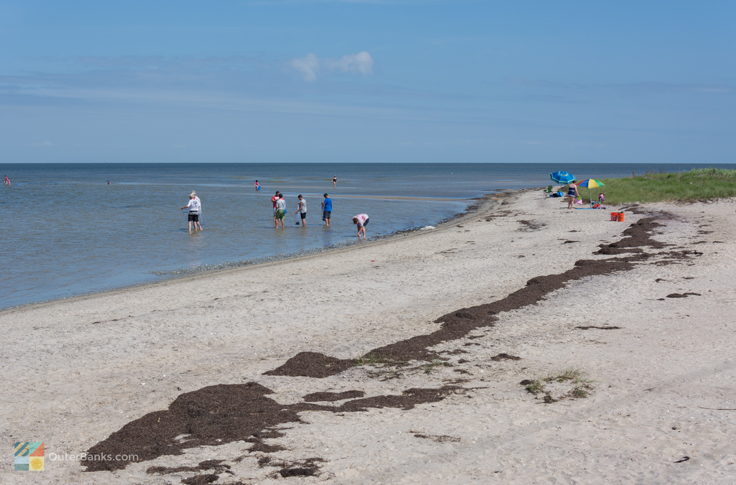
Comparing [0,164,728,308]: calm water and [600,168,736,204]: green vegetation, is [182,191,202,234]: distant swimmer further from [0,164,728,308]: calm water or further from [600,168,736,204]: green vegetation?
[600,168,736,204]: green vegetation

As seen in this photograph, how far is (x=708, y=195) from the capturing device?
36.7 metres

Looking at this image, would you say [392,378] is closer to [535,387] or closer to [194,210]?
[535,387]

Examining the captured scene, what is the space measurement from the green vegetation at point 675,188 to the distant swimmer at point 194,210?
2029cm

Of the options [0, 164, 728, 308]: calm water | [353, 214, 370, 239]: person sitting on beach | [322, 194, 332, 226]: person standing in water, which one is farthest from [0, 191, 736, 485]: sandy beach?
[322, 194, 332, 226]: person standing in water

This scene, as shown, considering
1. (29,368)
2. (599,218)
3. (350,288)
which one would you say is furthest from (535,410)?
(599,218)

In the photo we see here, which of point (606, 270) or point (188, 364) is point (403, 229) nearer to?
point (606, 270)

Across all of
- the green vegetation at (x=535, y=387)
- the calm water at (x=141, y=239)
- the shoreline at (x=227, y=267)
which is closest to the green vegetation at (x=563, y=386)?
the green vegetation at (x=535, y=387)

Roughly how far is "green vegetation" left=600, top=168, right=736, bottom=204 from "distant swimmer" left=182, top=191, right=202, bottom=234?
20.3 metres

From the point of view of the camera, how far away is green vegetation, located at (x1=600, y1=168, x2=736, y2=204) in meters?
37.5

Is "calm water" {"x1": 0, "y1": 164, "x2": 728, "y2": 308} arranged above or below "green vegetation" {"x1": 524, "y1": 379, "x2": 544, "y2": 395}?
below

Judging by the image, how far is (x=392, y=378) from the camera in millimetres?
9633

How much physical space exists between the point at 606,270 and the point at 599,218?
15.1 metres

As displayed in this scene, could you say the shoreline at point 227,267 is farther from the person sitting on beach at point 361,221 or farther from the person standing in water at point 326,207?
the person standing in water at point 326,207

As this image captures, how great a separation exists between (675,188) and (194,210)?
2601 cm
